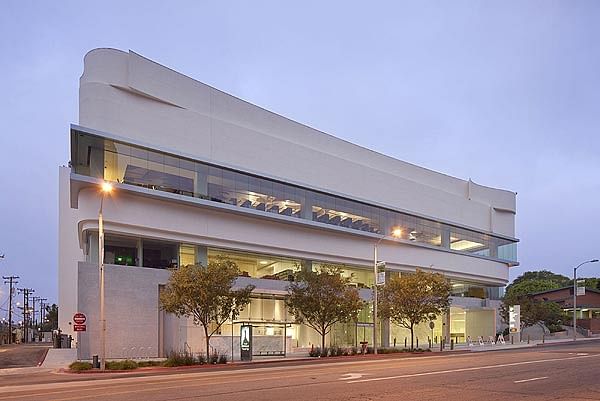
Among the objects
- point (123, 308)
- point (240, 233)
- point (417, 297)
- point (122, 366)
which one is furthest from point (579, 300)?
point (122, 366)

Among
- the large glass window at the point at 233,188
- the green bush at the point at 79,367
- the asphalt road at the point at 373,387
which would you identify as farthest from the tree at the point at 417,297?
the green bush at the point at 79,367

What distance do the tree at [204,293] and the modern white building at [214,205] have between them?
756 centimetres

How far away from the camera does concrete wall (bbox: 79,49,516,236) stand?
44281 millimetres

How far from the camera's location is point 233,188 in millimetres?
50438

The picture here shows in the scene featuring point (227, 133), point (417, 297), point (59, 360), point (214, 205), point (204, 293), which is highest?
point (227, 133)

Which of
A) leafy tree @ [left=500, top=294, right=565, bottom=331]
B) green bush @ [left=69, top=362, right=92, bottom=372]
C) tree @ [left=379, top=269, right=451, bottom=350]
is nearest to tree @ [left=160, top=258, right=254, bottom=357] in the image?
green bush @ [left=69, top=362, right=92, bottom=372]

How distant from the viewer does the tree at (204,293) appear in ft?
116

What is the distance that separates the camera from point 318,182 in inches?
2319

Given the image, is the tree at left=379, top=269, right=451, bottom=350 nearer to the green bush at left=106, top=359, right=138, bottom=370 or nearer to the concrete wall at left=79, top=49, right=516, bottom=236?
the concrete wall at left=79, top=49, right=516, bottom=236

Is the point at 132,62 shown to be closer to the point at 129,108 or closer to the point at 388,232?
the point at 129,108

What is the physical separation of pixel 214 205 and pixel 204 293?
13.9 m

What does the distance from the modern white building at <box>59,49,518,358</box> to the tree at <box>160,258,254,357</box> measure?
7.56 m

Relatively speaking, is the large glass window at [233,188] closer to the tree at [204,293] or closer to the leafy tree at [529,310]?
the leafy tree at [529,310]

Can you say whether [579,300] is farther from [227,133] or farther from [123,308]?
[123,308]
